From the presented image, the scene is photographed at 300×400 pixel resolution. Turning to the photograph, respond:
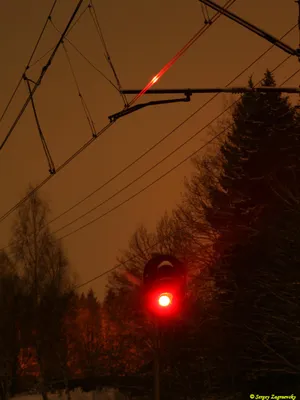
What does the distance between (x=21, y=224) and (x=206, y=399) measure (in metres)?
16.4

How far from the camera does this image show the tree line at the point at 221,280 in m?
20.2

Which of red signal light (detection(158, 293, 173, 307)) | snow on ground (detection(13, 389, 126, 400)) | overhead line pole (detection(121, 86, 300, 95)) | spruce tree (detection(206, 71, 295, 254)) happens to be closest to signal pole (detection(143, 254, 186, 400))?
red signal light (detection(158, 293, 173, 307))

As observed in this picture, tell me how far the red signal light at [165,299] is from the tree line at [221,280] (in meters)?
13.1

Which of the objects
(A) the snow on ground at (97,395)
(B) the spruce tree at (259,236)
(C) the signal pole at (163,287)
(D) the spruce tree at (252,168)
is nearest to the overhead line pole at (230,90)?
(C) the signal pole at (163,287)

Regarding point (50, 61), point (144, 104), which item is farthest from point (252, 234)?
point (144, 104)

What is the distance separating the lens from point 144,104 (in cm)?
707

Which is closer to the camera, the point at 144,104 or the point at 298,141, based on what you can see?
the point at 144,104

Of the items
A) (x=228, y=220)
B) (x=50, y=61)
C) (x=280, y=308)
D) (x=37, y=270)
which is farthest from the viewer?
(x=37, y=270)

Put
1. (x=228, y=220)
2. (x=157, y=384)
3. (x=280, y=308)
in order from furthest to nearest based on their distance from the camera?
1. (x=228, y=220)
2. (x=280, y=308)
3. (x=157, y=384)

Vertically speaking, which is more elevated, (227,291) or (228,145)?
(228,145)

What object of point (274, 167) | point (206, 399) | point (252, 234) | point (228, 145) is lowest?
point (206, 399)

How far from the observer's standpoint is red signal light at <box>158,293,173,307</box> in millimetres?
5602

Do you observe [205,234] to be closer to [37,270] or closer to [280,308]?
[280,308]

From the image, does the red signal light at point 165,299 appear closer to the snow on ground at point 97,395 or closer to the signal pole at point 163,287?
the signal pole at point 163,287
